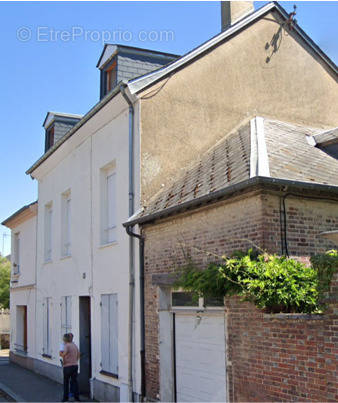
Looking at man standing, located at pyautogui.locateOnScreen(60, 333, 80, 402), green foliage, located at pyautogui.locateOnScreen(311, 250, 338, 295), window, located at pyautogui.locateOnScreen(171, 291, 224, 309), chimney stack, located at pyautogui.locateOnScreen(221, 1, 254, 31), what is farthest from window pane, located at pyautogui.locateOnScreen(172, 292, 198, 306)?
chimney stack, located at pyautogui.locateOnScreen(221, 1, 254, 31)

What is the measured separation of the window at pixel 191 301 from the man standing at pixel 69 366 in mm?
3822

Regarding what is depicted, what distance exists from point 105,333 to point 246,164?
235 inches

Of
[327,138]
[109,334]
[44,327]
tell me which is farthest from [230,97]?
[44,327]

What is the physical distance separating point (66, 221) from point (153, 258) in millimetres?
6360

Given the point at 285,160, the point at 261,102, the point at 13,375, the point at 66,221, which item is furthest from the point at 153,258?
the point at 13,375

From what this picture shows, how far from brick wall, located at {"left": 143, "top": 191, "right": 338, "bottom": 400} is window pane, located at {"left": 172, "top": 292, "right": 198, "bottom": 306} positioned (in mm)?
408

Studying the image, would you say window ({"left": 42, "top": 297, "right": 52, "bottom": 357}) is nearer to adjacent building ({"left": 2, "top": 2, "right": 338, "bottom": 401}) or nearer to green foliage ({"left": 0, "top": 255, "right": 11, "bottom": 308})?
adjacent building ({"left": 2, "top": 2, "right": 338, "bottom": 401})

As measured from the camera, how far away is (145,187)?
1104 cm

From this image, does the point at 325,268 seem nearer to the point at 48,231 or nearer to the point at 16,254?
the point at 48,231

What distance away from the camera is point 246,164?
8.79 m

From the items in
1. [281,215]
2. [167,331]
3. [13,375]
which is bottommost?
[13,375]

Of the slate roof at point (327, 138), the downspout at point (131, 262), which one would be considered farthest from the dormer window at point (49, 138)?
the slate roof at point (327, 138)

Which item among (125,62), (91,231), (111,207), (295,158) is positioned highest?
(125,62)

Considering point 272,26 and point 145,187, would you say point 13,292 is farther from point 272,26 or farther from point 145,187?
point 272,26
